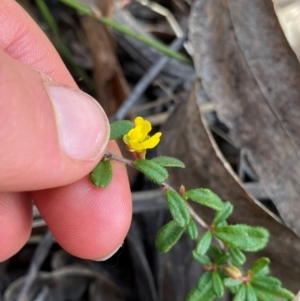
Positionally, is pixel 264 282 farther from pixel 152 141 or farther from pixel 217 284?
pixel 152 141

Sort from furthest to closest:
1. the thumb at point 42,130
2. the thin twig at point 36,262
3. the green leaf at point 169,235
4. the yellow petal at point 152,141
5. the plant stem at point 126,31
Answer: the plant stem at point 126,31
the thin twig at point 36,262
the green leaf at point 169,235
the yellow petal at point 152,141
the thumb at point 42,130

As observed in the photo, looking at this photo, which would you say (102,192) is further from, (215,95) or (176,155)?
(215,95)

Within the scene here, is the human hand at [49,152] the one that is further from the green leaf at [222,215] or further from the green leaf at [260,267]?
the green leaf at [260,267]

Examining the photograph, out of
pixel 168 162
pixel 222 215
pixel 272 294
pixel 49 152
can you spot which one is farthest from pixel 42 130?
pixel 272 294

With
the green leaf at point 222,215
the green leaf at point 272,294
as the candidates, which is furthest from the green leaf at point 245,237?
the green leaf at point 272,294

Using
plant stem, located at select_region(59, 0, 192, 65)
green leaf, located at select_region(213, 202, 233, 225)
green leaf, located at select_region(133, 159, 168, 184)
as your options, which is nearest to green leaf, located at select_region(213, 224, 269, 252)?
green leaf, located at select_region(213, 202, 233, 225)

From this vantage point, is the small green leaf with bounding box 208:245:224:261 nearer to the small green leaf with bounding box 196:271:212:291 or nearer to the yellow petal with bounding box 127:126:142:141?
the small green leaf with bounding box 196:271:212:291
